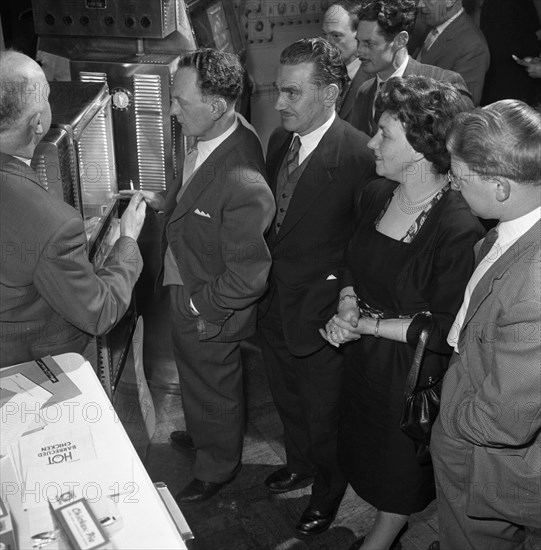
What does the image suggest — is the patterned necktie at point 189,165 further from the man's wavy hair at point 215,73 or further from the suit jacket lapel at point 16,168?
the suit jacket lapel at point 16,168

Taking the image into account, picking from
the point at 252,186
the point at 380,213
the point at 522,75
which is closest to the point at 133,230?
the point at 252,186

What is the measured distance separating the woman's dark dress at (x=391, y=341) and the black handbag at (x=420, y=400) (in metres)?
0.04

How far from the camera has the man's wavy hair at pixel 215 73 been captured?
8.25ft

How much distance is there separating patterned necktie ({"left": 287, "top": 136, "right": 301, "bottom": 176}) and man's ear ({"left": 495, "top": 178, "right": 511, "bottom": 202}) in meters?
0.98

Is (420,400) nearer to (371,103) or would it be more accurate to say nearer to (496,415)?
(496,415)

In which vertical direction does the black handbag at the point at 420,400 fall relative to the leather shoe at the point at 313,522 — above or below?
above

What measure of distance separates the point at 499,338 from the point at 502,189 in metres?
0.39

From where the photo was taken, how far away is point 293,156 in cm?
269

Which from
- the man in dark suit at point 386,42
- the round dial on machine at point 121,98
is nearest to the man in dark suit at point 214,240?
the round dial on machine at point 121,98

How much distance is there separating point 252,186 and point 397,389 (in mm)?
868

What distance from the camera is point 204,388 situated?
2.85 meters

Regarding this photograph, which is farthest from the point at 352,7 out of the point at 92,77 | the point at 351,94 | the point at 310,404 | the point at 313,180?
the point at 310,404

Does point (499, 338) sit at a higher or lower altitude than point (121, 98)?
lower

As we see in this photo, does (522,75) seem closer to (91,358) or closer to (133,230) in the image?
(133,230)
